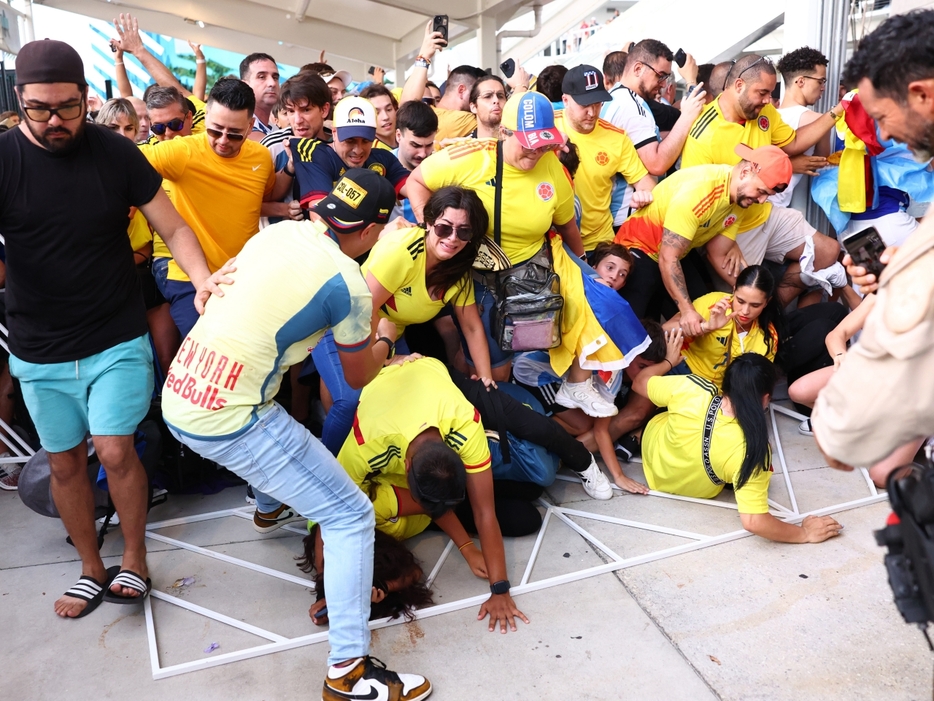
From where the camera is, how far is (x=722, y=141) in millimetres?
4496

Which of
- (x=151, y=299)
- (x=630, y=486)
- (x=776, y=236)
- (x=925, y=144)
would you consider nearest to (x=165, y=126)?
(x=151, y=299)

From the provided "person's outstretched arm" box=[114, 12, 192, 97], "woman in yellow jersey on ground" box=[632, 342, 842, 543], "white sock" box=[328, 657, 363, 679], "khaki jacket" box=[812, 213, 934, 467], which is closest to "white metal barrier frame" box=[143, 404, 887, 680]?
"woman in yellow jersey on ground" box=[632, 342, 842, 543]

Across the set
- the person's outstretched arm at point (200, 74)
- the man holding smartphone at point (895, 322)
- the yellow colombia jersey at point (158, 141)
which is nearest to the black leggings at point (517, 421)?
the yellow colombia jersey at point (158, 141)

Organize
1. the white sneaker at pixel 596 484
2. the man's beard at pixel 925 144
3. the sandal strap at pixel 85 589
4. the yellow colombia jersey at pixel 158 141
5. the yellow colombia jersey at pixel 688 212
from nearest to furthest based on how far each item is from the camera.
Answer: the man's beard at pixel 925 144 → the sandal strap at pixel 85 589 → the yellow colombia jersey at pixel 158 141 → the white sneaker at pixel 596 484 → the yellow colombia jersey at pixel 688 212

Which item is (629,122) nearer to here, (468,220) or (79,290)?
(468,220)


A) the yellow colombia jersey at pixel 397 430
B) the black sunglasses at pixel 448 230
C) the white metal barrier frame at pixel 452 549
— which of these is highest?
the black sunglasses at pixel 448 230

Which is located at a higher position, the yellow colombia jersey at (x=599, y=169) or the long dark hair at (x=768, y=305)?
the yellow colombia jersey at (x=599, y=169)

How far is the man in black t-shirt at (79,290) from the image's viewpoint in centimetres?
249

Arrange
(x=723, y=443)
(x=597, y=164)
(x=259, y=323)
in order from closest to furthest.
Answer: (x=259, y=323) < (x=723, y=443) < (x=597, y=164)

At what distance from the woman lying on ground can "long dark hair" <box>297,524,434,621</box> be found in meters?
1.56

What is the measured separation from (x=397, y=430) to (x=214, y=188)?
4.82 feet

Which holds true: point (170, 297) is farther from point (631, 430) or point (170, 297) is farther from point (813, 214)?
point (813, 214)

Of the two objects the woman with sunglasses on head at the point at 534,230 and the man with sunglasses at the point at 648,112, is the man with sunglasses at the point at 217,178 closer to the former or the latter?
the woman with sunglasses on head at the point at 534,230

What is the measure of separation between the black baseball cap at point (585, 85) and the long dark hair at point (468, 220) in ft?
3.53
